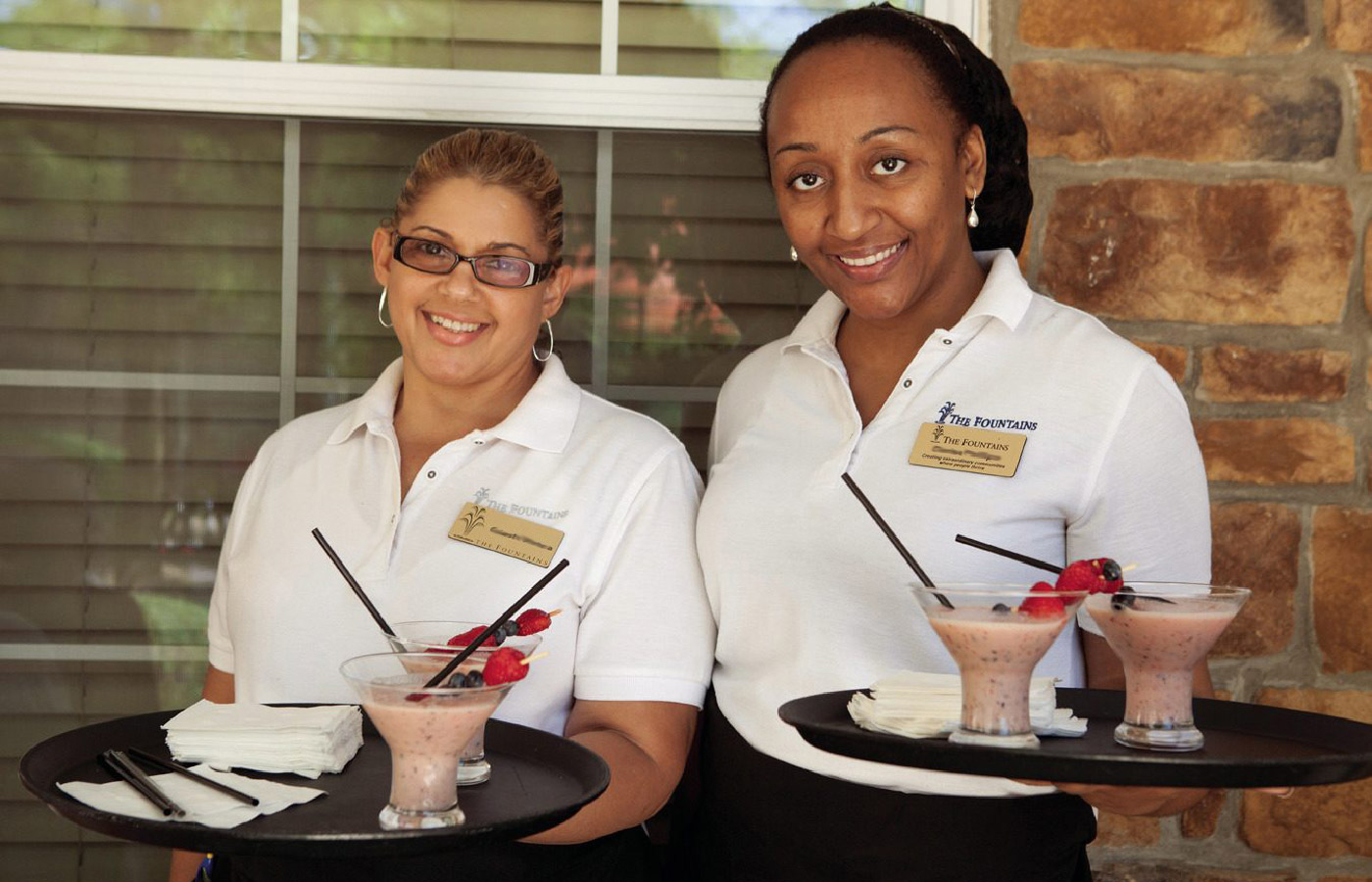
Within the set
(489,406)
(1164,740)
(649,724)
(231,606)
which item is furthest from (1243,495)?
(231,606)

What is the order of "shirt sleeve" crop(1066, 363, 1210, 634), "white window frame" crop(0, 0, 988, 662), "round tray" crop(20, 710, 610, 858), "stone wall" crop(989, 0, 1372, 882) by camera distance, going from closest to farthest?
1. "round tray" crop(20, 710, 610, 858)
2. "shirt sleeve" crop(1066, 363, 1210, 634)
3. "stone wall" crop(989, 0, 1372, 882)
4. "white window frame" crop(0, 0, 988, 662)

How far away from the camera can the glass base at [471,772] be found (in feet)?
5.43

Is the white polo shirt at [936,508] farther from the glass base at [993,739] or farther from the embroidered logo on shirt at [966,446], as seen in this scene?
the glass base at [993,739]

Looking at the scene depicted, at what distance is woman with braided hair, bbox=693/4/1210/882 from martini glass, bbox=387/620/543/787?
406 mm

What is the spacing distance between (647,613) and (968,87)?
887 millimetres

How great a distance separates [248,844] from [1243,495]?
1738 mm

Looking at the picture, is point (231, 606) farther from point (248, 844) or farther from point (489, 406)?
point (248, 844)

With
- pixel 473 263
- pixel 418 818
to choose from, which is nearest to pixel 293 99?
pixel 473 263

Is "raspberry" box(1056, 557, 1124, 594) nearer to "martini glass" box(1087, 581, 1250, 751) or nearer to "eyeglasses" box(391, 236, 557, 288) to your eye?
"martini glass" box(1087, 581, 1250, 751)

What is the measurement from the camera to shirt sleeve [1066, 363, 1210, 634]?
5.97 feet

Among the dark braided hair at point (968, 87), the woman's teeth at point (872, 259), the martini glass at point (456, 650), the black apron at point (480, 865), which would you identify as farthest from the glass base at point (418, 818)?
the dark braided hair at point (968, 87)

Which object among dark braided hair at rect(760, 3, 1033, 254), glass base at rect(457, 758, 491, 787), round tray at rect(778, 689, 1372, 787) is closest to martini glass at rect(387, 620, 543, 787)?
glass base at rect(457, 758, 491, 787)

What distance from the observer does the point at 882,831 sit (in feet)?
6.17

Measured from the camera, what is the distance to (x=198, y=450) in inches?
106
